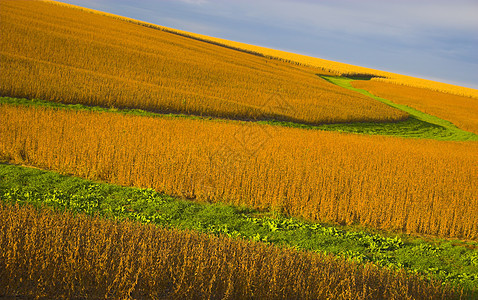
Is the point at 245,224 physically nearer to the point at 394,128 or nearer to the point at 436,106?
the point at 394,128

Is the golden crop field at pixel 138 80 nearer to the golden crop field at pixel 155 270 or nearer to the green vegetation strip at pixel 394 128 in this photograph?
the green vegetation strip at pixel 394 128

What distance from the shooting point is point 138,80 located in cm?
2844

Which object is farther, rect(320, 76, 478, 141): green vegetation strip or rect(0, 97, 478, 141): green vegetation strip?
rect(320, 76, 478, 141): green vegetation strip

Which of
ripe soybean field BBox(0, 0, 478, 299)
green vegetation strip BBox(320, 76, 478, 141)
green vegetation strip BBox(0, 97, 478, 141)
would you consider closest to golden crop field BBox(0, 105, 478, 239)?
ripe soybean field BBox(0, 0, 478, 299)

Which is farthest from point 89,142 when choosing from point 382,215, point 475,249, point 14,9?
point 14,9

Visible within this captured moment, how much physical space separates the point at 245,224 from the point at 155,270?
393cm

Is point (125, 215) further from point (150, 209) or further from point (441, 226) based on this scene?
point (441, 226)

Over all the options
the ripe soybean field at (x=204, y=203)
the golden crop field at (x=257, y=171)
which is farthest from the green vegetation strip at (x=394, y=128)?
the golden crop field at (x=257, y=171)

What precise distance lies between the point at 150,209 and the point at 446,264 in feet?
21.7

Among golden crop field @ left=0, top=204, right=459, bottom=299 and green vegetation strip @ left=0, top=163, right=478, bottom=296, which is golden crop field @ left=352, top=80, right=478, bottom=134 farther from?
golden crop field @ left=0, top=204, right=459, bottom=299

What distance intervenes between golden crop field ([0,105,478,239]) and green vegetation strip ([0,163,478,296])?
62 cm

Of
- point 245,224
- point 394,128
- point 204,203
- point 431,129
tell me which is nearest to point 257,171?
point 204,203

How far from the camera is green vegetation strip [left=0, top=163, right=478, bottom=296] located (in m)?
8.30

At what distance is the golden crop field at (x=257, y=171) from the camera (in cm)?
1052
